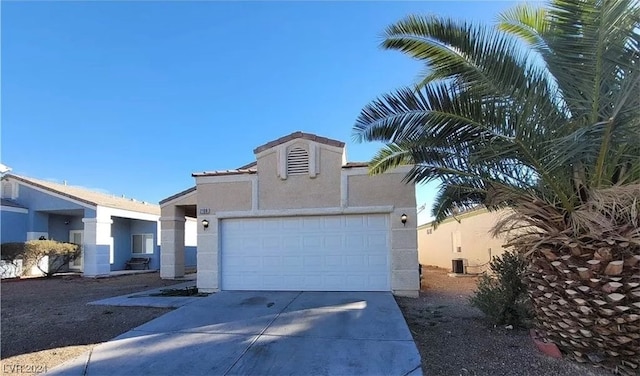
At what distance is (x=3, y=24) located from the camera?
33.1 ft

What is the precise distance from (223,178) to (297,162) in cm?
237

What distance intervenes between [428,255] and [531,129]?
21733mm

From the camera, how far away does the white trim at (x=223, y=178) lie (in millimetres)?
11367

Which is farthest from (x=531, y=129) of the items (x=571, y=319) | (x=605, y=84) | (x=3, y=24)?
(x=3, y=24)

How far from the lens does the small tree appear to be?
1778cm

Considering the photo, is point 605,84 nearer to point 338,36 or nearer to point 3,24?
point 338,36

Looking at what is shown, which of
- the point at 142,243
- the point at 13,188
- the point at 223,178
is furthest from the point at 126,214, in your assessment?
the point at 223,178

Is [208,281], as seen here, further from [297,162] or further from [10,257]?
[10,257]

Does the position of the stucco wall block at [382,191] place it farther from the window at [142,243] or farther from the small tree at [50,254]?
the window at [142,243]

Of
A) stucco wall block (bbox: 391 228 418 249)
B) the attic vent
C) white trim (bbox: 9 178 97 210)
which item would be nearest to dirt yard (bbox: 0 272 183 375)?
the attic vent

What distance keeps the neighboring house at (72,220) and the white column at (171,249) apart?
14.3 ft

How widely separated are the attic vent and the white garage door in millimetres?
1371

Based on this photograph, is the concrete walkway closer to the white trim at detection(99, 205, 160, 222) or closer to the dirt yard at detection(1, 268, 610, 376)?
the dirt yard at detection(1, 268, 610, 376)

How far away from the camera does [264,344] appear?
6.10m
